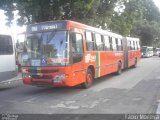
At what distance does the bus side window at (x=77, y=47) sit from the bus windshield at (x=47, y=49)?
1.70ft

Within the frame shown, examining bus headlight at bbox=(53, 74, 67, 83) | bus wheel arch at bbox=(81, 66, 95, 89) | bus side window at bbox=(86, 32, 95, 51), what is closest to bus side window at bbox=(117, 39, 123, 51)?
bus side window at bbox=(86, 32, 95, 51)

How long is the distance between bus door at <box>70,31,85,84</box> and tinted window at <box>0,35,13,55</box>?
3.71m

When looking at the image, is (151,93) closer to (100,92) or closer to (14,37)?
(100,92)

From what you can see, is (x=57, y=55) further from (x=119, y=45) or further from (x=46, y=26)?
(x=119, y=45)

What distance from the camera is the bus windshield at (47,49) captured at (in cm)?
1259

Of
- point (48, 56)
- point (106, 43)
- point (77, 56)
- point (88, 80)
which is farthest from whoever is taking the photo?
point (106, 43)

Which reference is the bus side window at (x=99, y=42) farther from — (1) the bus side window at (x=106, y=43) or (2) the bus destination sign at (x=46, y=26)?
(2) the bus destination sign at (x=46, y=26)

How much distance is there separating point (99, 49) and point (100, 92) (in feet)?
12.5

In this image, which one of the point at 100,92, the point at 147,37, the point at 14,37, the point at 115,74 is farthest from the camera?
the point at 147,37

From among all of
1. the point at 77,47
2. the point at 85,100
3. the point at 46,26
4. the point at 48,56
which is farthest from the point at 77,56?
the point at 85,100

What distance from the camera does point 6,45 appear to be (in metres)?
15.4

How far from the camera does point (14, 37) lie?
646 inches

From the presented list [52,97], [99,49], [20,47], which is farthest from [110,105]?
[99,49]

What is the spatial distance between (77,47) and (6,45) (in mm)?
3819
